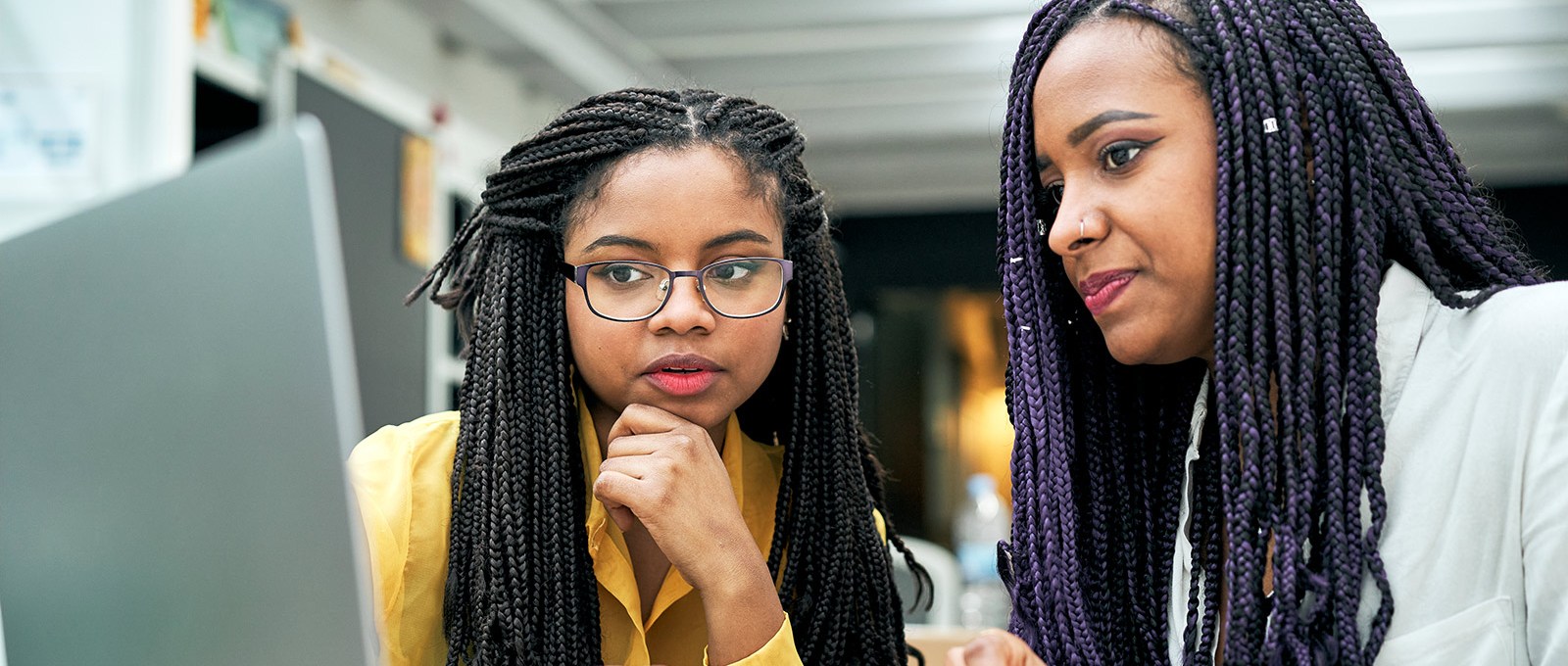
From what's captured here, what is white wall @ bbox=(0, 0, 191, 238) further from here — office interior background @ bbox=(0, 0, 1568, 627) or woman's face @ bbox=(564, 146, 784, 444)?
woman's face @ bbox=(564, 146, 784, 444)

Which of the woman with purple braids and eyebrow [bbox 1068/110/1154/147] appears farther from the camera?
eyebrow [bbox 1068/110/1154/147]

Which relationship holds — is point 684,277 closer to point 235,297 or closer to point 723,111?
point 723,111

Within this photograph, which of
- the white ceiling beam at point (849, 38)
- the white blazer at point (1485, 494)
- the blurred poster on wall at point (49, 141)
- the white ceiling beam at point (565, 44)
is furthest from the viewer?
the white ceiling beam at point (849, 38)

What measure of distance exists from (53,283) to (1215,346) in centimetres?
89

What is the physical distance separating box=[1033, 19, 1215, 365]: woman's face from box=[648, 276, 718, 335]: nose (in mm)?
365

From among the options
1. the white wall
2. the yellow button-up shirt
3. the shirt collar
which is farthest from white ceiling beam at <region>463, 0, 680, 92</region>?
the shirt collar

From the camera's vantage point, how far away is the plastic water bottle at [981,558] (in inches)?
177

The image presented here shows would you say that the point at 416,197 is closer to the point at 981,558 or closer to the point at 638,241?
the point at 981,558

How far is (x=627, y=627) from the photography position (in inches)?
58.6

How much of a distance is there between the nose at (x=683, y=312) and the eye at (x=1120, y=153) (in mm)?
434

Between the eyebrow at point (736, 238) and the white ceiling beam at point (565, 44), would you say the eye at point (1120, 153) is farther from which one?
the white ceiling beam at point (565, 44)

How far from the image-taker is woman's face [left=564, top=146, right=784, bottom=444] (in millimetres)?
1417

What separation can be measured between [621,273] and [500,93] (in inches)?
178

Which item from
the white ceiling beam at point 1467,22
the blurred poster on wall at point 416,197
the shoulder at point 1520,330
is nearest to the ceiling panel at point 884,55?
the white ceiling beam at point 1467,22
